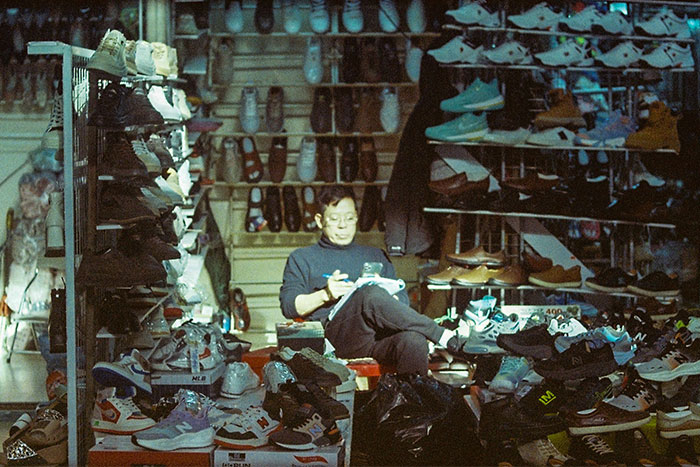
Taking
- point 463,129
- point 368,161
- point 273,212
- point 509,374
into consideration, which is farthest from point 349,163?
point 509,374

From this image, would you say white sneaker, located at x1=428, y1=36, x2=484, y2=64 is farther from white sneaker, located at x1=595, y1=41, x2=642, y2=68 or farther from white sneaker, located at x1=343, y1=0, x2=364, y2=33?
white sneaker, located at x1=343, y1=0, x2=364, y2=33

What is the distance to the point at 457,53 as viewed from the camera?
4.98m

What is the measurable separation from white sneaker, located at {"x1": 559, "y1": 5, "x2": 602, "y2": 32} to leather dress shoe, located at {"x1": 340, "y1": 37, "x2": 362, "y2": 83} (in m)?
1.77

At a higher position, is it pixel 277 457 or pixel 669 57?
pixel 669 57

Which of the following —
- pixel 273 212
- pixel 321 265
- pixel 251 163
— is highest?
pixel 251 163

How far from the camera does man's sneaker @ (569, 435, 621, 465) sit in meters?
3.04

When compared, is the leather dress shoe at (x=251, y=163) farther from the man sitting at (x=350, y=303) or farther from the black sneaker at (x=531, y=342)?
the black sneaker at (x=531, y=342)

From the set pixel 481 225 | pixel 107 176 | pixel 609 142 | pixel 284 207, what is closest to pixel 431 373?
pixel 481 225

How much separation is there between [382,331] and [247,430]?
1.55m

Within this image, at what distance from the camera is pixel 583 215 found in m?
4.99

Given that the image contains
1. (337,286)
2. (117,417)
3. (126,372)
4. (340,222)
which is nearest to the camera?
(117,417)

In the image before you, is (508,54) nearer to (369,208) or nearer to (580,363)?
(369,208)

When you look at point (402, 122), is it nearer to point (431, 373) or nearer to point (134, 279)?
point (431, 373)

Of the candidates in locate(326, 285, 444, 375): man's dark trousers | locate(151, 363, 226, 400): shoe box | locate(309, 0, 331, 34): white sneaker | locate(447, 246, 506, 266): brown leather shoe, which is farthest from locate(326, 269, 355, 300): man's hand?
locate(309, 0, 331, 34): white sneaker
